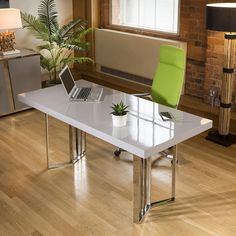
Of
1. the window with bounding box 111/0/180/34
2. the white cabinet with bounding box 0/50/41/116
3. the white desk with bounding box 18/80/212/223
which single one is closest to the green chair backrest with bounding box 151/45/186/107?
the white desk with bounding box 18/80/212/223

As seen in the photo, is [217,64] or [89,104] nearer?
[89,104]

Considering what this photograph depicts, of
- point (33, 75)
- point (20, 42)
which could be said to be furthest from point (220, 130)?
point (20, 42)

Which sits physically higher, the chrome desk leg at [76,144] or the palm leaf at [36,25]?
the palm leaf at [36,25]

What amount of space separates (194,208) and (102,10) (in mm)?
3967

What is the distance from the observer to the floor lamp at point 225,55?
12.8 ft

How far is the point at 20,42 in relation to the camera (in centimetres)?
606

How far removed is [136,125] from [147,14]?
3177 mm

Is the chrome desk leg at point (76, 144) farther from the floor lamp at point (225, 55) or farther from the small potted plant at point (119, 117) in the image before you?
the floor lamp at point (225, 55)

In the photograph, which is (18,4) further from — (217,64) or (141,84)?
(217,64)

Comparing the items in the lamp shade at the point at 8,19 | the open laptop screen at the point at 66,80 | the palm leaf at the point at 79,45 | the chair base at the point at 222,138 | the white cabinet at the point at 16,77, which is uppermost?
the lamp shade at the point at 8,19

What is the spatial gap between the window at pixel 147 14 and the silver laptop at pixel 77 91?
2.13 m

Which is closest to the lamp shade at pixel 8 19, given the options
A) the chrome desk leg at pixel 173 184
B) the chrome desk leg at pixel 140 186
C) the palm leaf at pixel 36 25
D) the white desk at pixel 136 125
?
the palm leaf at pixel 36 25

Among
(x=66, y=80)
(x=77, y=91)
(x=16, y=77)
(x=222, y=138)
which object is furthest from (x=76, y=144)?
(x=16, y=77)

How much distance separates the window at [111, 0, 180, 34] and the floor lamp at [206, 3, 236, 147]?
113cm
